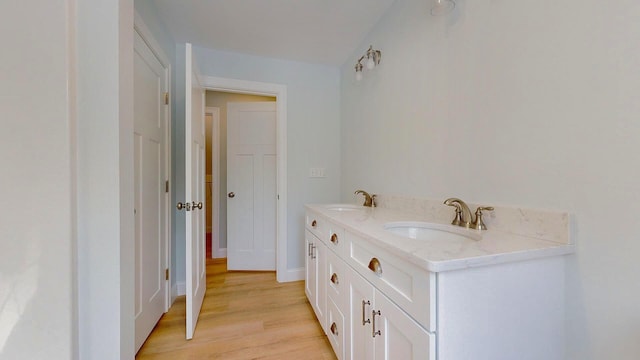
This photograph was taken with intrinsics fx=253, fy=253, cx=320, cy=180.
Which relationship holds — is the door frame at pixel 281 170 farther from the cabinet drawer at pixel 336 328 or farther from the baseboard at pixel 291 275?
the cabinet drawer at pixel 336 328

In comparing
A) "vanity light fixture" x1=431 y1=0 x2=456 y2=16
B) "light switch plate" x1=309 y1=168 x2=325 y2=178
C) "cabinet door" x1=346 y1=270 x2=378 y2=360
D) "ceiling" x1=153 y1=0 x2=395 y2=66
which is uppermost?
"ceiling" x1=153 y1=0 x2=395 y2=66

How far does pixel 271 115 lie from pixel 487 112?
2270 millimetres

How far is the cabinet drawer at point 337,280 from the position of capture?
1.24 meters

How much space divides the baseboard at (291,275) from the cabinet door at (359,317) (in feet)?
4.76

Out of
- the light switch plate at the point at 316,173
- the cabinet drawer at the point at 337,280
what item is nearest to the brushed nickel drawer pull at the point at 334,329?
the cabinet drawer at the point at 337,280

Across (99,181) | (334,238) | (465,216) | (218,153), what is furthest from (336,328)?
(218,153)

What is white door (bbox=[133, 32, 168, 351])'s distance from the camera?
1.52m

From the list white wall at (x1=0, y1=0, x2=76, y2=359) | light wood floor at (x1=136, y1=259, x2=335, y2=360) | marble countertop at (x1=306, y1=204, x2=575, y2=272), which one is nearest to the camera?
marble countertop at (x1=306, y1=204, x2=575, y2=272)

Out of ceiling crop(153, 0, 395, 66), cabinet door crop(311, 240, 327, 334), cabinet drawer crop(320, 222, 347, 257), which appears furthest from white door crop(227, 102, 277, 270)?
cabinet drawer crop(320, 222, 347, 257)

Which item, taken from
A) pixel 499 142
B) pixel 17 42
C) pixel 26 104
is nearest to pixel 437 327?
pixel 499 142

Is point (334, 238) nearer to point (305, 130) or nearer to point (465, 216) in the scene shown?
point (465, 216)

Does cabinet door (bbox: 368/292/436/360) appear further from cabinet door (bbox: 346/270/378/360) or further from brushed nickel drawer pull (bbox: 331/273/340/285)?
brushed nickel drawer pull (bbox: 331/273/340/285)

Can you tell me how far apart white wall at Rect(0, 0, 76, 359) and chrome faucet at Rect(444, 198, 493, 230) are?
4.71 feet

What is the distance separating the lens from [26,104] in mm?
797
